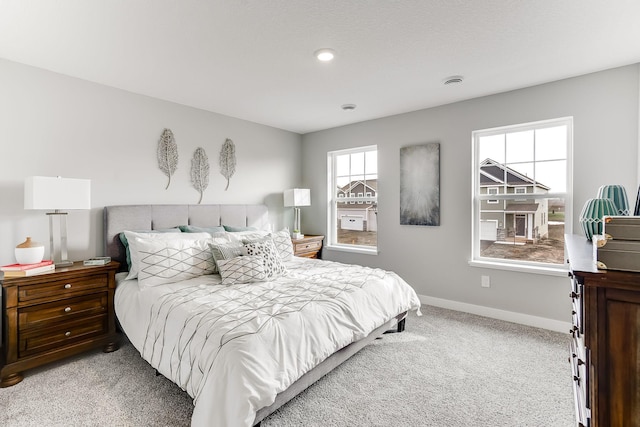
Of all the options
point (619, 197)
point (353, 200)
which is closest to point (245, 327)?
point (619, 197)

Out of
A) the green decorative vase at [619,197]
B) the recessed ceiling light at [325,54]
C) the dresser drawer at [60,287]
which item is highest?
the recessed ceiling light at [325,54]

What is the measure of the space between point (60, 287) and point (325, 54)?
9.04 feet


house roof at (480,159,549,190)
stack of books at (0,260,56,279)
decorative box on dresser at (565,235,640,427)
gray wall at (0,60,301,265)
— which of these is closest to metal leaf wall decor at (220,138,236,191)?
gray wall at (0,60,301,265)

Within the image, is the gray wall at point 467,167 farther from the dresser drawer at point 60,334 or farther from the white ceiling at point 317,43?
the dresser drawer at point 60,334

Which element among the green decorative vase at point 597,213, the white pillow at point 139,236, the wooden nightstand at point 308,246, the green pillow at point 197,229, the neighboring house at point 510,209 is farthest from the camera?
the wooden nightstand at point 308,246

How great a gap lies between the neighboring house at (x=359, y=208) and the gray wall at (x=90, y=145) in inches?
66.2

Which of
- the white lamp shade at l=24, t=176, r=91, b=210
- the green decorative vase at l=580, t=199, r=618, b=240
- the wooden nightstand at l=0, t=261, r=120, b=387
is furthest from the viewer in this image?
the white lamp shade at l=24, t=176, r=91, b=210

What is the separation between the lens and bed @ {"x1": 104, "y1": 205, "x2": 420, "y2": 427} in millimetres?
1534

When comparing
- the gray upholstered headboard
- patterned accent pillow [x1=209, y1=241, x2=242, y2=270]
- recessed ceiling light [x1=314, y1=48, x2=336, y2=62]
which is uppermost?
recessed ceiling light [x1=314, y1=48, x2=336, y2=62]

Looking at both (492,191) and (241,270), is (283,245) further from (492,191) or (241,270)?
(492,191)

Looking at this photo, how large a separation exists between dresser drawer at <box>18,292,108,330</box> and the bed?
0.14 meters

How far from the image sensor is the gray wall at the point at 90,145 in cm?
255

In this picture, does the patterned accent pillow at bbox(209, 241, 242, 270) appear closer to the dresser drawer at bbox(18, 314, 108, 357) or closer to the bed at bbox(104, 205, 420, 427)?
the bed at bbox(104, 205, 420, 427)

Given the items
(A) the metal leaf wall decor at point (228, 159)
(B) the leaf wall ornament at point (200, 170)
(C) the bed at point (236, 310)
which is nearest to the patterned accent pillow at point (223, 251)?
(C) the bed at point (236, 310)
